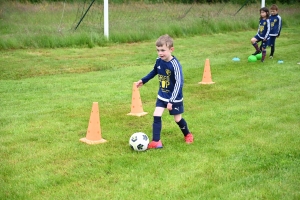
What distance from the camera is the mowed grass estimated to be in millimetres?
5328

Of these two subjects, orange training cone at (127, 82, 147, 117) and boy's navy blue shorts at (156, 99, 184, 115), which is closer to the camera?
boy's navy blue shorts at (156, 99, 184, 115)

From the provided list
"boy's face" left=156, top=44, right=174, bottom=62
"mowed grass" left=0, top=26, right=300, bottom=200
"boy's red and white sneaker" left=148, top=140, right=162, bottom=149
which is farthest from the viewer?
"boy's red and white sneaker" left=148, top=140, right=162, bottom=149

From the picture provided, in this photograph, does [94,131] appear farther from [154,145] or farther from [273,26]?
[273,26]

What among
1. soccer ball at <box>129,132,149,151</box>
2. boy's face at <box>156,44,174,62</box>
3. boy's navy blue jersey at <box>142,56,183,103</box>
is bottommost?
soccer ball at <box>129,132,149,151</box>

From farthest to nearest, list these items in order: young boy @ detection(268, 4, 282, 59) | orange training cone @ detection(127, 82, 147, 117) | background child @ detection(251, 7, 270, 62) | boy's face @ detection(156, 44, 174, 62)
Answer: young boy @ detection(268, 4, 282, 59) → background child @ detection(251, 7, 270, 62) → orange training cone @ detection(127, 82, 147, 117) → boy's face @ detection(156, 44, 174, 62)

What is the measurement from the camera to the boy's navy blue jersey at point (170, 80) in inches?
258

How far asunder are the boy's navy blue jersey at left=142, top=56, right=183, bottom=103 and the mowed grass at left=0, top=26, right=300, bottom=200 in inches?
27.6

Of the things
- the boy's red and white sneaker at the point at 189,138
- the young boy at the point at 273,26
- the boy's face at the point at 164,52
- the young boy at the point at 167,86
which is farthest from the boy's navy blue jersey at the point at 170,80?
the young boy at the point at 273,26

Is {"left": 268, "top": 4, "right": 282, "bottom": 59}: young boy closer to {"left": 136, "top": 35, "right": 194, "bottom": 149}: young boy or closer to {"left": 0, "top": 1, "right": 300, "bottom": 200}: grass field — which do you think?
{"left": 0, "top": 1, "right": 300, "bottom": 200}: grass field

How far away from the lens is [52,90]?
35.0ft

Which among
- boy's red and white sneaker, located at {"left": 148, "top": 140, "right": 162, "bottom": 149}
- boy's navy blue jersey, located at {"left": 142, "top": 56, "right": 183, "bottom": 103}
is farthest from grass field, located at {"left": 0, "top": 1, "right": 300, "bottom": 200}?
boy's navy blue jersey, located at {"left": 142, "top": 56, "right": 183, "bottom": 103}

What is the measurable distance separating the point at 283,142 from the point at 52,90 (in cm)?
567

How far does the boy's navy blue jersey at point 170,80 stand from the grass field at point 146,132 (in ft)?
2.30

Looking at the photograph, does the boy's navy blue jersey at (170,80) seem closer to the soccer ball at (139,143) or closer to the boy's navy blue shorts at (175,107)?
the boy's navy blue shorts at (175,107)
